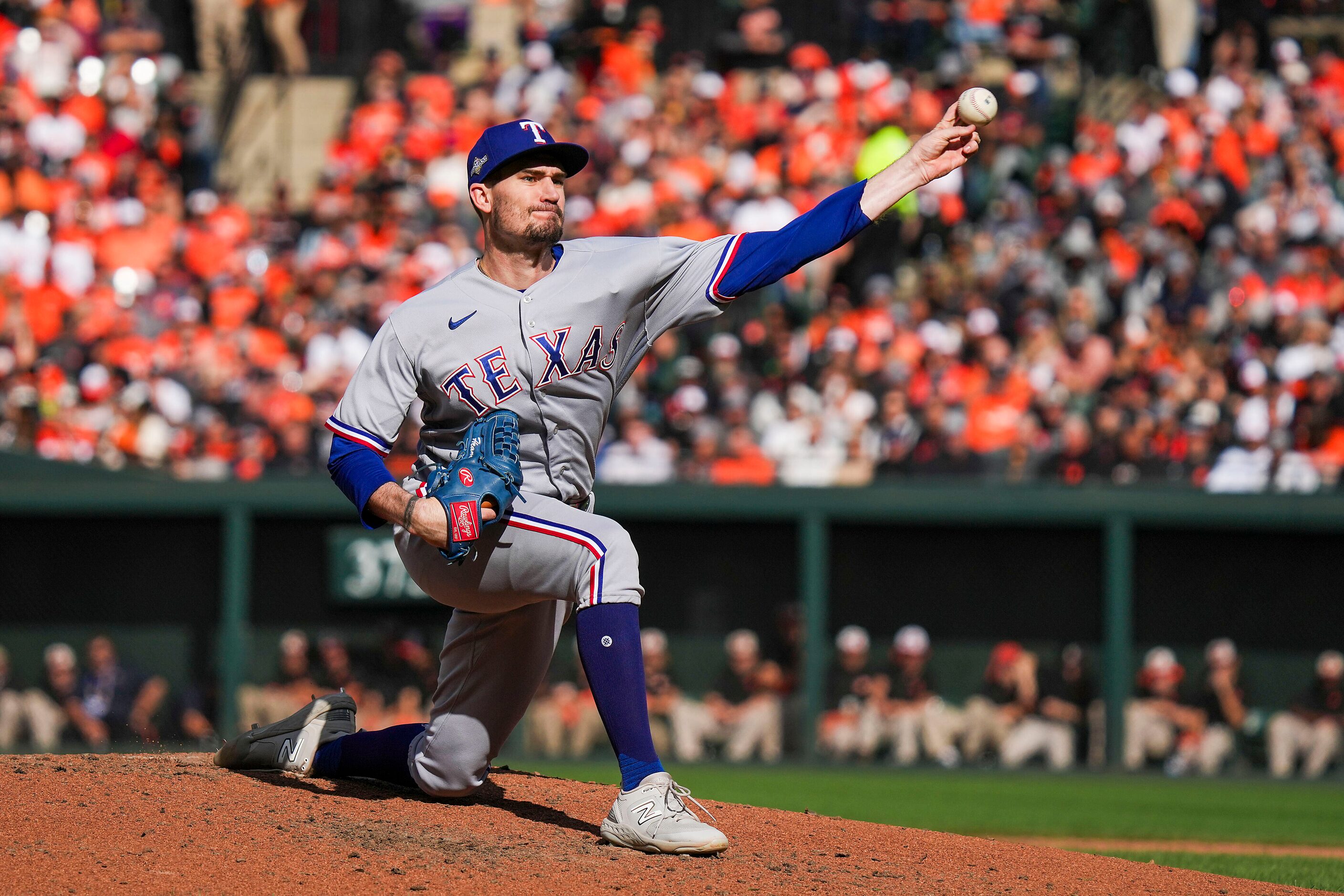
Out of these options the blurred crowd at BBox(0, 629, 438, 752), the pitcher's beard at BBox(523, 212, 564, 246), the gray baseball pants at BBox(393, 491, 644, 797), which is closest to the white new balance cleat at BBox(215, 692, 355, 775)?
the gray baseball pants at BBox(393, 491, 644, 797)

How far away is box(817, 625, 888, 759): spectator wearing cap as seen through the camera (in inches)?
377

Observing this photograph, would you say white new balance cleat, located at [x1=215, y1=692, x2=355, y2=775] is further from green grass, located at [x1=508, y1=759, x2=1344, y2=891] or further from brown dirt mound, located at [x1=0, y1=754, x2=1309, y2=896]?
green grass, located at [x1=508, y1=759, x2=1344, y2=891]

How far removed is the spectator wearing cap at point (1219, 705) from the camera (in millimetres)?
9430

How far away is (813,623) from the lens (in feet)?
31.8

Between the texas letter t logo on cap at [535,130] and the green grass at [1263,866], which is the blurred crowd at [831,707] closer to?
the green grass at [1263,866]

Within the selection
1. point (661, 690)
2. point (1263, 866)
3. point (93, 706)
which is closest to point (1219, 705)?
point (661, 690)

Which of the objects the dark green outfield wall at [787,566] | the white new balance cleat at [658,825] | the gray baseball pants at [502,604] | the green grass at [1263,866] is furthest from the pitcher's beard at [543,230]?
the dark green outfield wall at [787,566]

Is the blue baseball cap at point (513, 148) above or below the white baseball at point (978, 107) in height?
below

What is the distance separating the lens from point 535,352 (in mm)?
3842

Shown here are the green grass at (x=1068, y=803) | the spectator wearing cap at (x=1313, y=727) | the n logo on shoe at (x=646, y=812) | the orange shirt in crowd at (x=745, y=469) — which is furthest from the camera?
the orange shirt in crowd at (x=745, y=469)

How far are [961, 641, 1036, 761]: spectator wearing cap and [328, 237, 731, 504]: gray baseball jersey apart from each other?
6085 millimetres

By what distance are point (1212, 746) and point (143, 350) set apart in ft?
23.1

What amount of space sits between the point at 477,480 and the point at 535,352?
15.3 inches

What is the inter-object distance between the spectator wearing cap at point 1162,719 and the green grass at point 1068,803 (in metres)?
0.17
